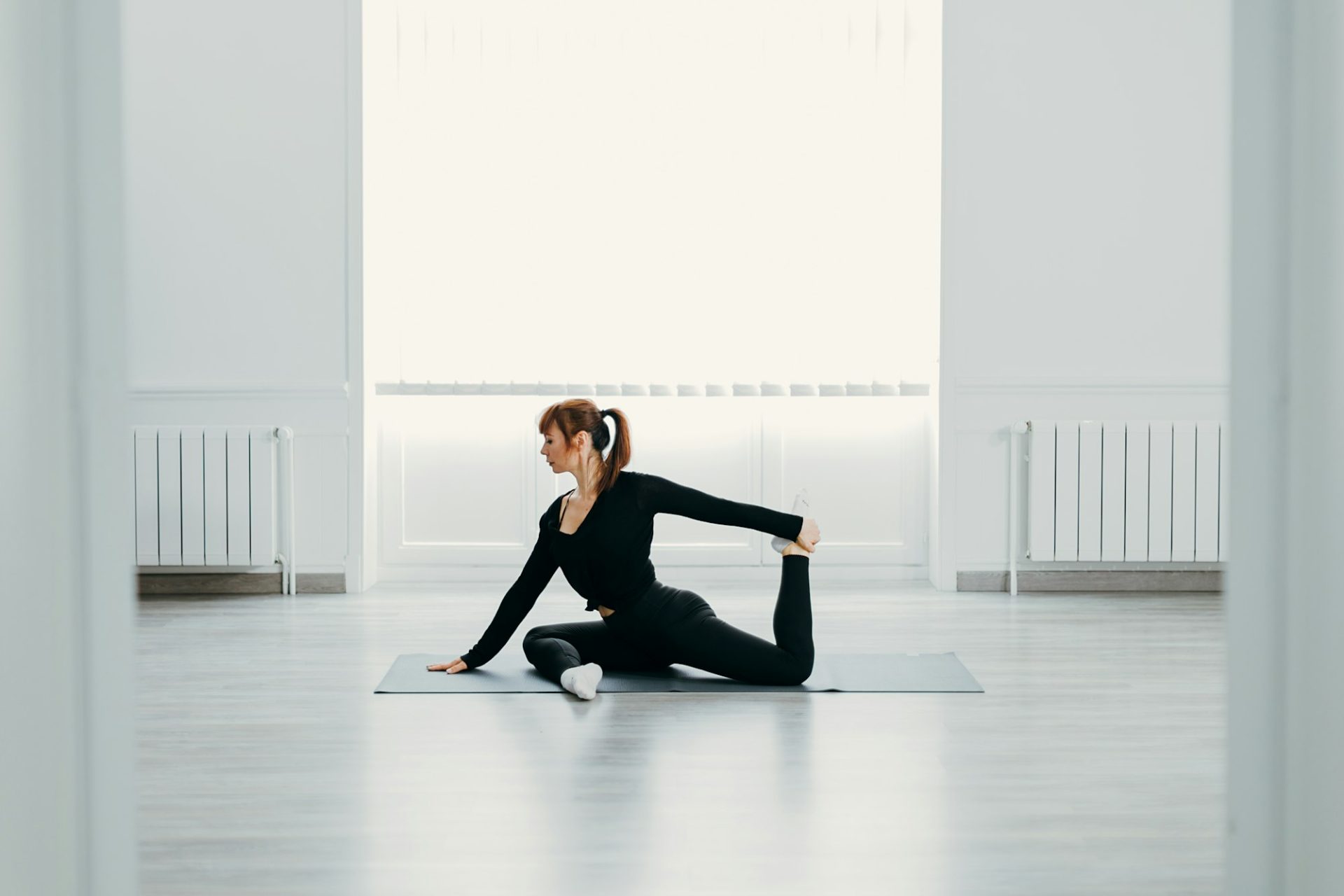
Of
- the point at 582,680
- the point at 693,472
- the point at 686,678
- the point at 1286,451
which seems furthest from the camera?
the point at 693,472

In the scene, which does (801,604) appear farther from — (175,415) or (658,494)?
(175,415)

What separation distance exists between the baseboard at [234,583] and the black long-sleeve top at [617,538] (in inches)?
71.4

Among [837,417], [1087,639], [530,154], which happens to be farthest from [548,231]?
[1087,639]

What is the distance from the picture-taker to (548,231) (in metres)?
5.29

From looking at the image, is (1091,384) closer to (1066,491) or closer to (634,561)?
(1066,491)

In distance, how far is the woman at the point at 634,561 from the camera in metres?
3.48

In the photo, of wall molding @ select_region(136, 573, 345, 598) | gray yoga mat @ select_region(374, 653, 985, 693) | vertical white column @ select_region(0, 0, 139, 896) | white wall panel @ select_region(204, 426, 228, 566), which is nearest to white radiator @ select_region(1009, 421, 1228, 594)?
gray yoga mat @ select_region(374, 653, 985, 693)

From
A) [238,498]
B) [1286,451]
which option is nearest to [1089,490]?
[238,498]

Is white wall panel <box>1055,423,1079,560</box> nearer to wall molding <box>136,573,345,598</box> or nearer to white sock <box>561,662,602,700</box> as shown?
white sock <box>561,662,602,700</box>

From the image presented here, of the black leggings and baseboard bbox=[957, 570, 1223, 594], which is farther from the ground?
the black leggings

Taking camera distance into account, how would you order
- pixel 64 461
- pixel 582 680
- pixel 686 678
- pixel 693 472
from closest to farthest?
pixel 64 461, pixel 582 680, pixel 686 678, pixel 693 472

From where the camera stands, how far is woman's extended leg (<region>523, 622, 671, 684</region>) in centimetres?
363

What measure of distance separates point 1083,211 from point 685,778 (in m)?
3.43

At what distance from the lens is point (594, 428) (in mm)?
3527
